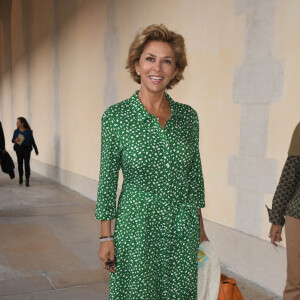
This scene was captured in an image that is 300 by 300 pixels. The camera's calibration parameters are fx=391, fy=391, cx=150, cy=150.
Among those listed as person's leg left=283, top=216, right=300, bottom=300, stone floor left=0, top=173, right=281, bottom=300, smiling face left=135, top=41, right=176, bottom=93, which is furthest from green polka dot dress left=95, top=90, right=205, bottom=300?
stone floor left=0, top=173, right=281, bottom=300

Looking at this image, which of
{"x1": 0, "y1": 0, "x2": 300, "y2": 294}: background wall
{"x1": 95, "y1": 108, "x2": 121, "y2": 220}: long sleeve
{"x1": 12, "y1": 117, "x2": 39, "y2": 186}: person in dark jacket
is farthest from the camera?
{"x1": 12, "y1": 117, "x2": 39, "y2": 186}: person in dark jacket

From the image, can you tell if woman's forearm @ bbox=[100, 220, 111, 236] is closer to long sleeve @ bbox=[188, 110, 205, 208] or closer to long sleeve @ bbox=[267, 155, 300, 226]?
long sleeve @ bbox=[188, 110, 205, 208]

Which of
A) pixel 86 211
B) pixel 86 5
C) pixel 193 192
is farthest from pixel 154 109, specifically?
pixel 86 5

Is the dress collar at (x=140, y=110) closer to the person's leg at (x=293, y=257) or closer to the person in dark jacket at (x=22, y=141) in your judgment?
the person's leg at (x=293, y=257)

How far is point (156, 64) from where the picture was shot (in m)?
1.92

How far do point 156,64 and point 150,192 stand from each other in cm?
63

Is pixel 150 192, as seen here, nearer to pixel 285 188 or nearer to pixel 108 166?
pixel 108 166

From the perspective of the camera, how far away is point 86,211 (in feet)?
23.0

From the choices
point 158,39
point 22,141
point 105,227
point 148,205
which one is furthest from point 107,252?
point 22,141

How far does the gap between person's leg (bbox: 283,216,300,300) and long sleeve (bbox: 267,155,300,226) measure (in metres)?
0.09

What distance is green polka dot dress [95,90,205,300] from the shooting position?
1.87 meters

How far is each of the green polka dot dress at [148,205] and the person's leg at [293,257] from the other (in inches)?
25.9

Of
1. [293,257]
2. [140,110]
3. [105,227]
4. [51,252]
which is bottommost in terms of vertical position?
[51,252]

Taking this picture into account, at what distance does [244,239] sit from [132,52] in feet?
8.74
